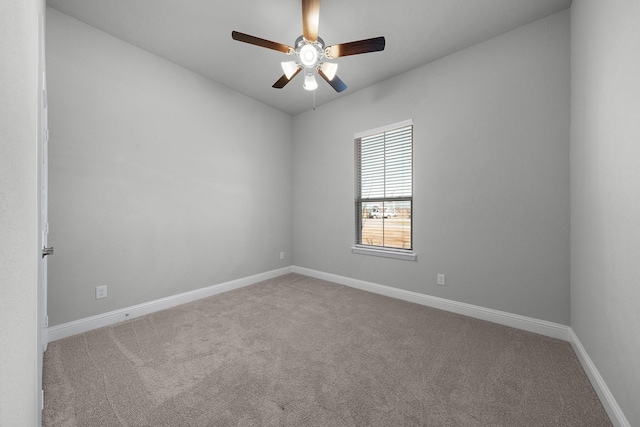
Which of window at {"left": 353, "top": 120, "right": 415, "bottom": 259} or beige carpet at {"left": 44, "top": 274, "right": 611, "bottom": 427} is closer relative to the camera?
beige carpet at {"left": 44, "top": 274, "right": 611, "bottom": 427}

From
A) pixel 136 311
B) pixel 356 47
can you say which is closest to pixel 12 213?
pixel 356 47

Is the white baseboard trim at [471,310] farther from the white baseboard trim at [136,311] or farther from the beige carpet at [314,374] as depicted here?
the white baseboard trim at [136,311]

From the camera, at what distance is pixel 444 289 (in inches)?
114

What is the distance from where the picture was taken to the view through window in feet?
10.7

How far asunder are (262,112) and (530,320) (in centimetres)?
427

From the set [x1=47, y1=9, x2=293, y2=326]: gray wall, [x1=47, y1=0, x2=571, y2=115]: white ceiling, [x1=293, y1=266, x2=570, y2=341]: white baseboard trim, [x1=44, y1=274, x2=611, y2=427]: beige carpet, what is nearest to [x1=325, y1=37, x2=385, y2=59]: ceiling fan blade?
[x1=47, y1=0, x2=571, y2=115]: white ceiling

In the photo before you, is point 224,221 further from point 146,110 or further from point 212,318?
point 146,110

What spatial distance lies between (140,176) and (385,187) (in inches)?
117

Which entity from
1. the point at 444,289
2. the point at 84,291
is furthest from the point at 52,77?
the point at 444,289

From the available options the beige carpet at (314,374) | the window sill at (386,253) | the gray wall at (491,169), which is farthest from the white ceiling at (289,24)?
the beige carpet at (314,374)

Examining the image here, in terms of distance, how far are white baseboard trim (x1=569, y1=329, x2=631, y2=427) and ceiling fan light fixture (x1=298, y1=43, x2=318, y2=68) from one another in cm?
298

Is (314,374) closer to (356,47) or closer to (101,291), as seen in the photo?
(101,291)

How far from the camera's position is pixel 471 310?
2688mm

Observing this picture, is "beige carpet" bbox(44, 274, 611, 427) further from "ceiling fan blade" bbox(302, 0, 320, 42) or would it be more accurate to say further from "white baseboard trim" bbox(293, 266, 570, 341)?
"ceiling fan blade" bbox(302, 0, 320, 42)
